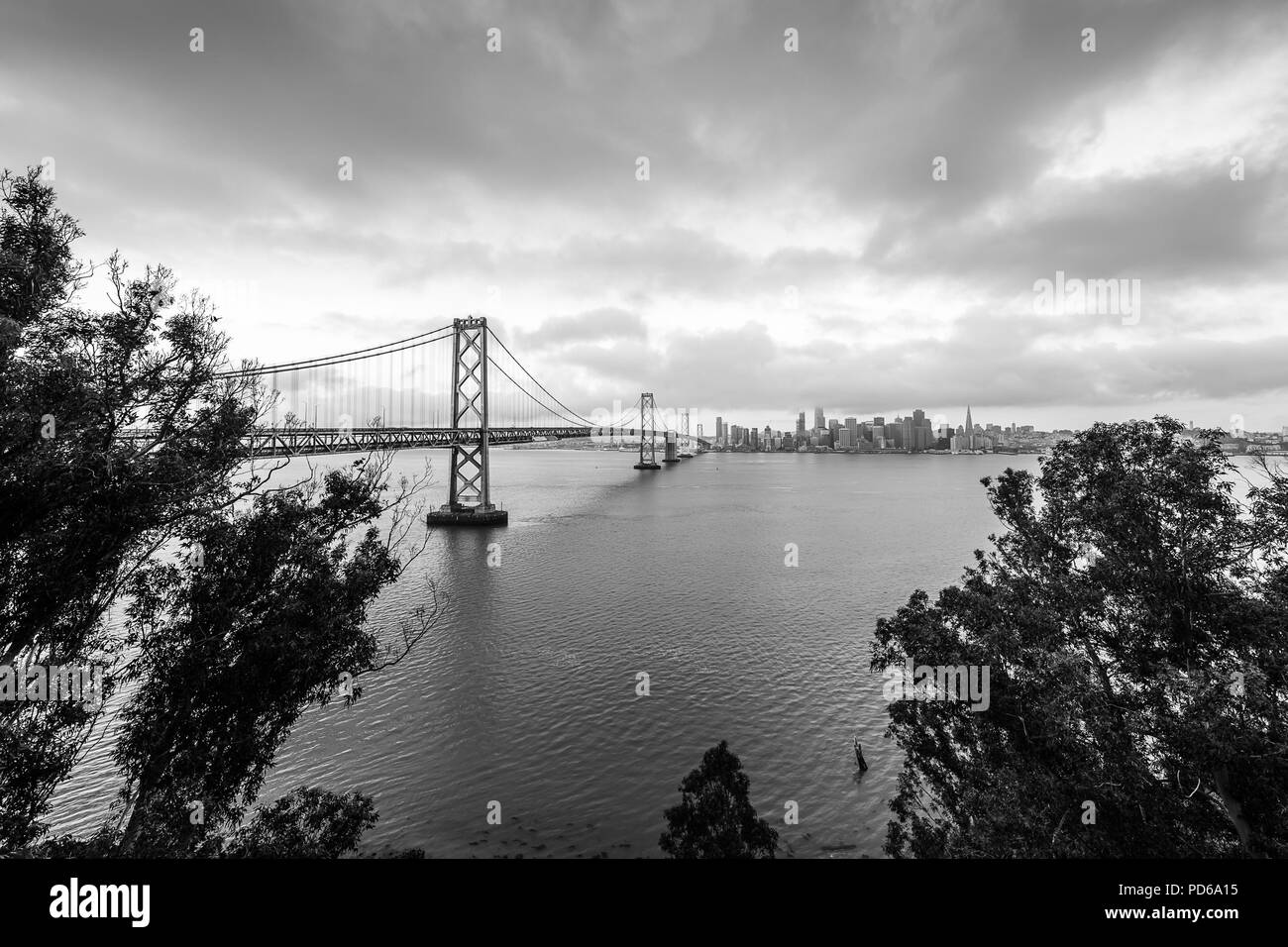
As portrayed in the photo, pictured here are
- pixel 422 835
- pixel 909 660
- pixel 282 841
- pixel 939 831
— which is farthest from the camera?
pixel 909 660

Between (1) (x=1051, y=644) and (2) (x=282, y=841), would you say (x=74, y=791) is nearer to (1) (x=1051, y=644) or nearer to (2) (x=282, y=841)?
(2) (x=282, y=841)

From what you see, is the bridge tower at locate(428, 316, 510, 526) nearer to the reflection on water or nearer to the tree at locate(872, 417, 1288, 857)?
the reflection on water

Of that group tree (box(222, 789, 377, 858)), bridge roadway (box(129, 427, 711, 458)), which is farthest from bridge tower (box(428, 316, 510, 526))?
tree (box(222, 789, 377, 858))

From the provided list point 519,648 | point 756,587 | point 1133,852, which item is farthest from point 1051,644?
point 756,587

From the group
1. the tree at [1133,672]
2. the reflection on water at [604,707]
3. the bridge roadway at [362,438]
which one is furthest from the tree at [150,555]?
the tree at [1133,672]

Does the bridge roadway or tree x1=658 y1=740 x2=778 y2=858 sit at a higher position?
the bridge roadway

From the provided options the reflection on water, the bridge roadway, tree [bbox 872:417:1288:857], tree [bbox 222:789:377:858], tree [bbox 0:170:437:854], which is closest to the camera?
tree [bbox 0:170:437:854]

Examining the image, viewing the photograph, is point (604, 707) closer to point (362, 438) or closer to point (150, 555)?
point (150, 555)
